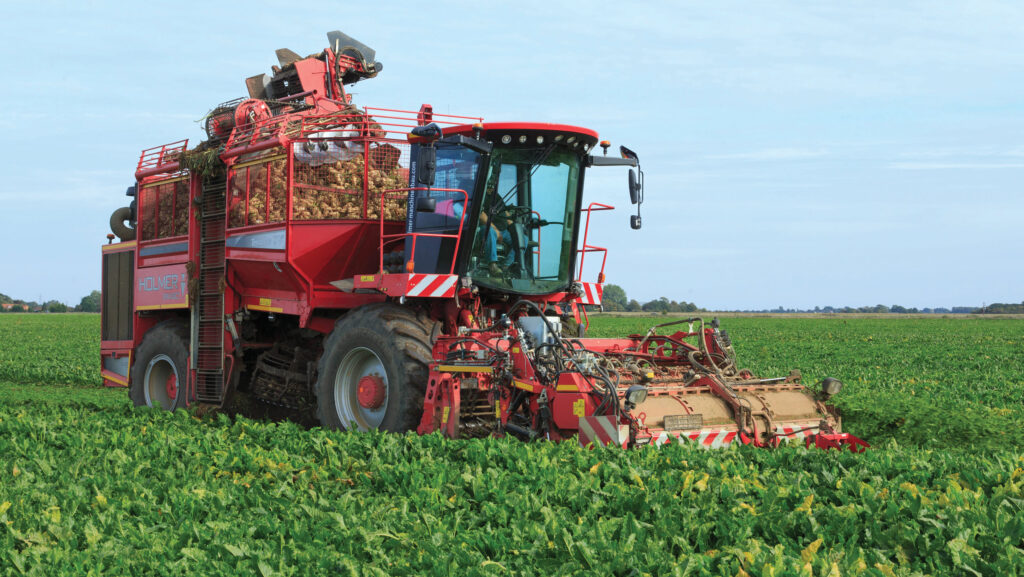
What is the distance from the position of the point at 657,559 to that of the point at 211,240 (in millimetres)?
8386

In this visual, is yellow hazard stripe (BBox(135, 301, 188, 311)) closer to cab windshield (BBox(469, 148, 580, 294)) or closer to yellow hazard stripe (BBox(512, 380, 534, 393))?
cab windshield (BBox(469, 148, 580, 294))

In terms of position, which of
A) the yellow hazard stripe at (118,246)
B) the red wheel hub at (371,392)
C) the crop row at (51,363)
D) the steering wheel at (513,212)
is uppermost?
the steering wheel at (513,212)

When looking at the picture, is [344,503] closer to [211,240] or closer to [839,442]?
[839,442]

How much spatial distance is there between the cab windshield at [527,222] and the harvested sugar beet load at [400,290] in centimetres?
2

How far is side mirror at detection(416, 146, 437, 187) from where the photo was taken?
25.7 feet

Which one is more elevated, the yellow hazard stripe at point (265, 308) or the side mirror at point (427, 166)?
the side mirror at point (427, 166)

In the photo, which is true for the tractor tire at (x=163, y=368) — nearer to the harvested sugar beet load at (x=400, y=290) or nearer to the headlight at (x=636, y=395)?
the harvested sugar beet load at (x=400, y=290)

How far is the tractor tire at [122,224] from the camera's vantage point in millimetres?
13086

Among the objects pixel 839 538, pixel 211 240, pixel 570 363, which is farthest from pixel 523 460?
pixel 211 240

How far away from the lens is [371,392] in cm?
857

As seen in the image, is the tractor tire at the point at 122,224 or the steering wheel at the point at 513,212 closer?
the steering wheel at the point at 513,212

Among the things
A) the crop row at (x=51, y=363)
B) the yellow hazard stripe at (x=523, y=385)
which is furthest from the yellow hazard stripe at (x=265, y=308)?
the crop row at (x=51, y=363)

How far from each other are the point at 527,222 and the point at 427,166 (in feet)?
5.38

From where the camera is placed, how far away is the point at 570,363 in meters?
7.53
